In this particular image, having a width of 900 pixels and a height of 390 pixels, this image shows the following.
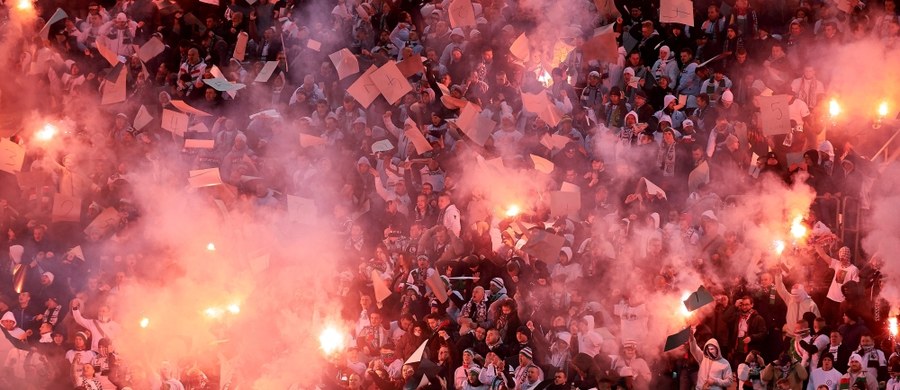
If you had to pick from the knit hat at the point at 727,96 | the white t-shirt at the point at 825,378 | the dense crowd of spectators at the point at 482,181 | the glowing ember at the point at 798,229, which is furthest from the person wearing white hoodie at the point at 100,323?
the white t-shirt at the point at 825,378

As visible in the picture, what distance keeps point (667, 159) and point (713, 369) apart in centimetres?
217

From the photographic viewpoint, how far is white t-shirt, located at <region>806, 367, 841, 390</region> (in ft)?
34.3

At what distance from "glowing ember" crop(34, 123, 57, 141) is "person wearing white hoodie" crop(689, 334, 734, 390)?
25.1 feet

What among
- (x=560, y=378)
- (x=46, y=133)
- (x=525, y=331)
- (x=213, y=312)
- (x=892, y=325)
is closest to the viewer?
(x=892, y=325)

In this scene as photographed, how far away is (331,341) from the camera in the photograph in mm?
12203

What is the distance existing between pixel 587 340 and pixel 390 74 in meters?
3.78

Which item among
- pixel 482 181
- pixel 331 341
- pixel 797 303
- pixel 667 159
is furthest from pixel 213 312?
pixel 797 303

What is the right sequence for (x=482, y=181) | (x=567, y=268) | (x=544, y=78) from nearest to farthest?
(x=567, y=268), (x=482, y=181), (x=544, y=78)

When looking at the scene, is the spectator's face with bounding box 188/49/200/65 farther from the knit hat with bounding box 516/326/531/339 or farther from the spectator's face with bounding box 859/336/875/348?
the spectator's face with bounding box 859/336/875/348

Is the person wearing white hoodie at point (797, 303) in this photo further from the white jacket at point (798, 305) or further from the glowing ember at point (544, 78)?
the glowing ember at point (544, 78)

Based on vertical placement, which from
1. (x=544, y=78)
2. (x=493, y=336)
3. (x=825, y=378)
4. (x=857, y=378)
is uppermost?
(x=857, y=378)

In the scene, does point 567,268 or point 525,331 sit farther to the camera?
point 567,268

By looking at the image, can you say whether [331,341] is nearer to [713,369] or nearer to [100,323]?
[100,323]

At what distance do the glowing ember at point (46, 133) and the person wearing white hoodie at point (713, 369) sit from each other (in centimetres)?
764
